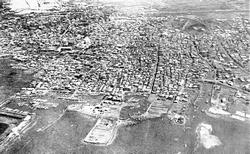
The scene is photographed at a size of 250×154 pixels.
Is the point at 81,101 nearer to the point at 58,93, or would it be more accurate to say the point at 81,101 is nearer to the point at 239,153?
the point at 58,93

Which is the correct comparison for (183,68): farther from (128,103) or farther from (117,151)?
(117,151)

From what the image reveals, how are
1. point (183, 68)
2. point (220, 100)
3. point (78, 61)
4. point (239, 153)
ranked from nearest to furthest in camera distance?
point (239, 153)
point (220, 100)
point (183, 68)
point (78, 61)

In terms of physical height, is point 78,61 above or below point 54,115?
above

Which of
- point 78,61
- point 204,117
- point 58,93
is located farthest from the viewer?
point 78,61

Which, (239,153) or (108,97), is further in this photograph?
(108,97)

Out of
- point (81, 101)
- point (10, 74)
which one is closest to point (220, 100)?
point (81, 101)

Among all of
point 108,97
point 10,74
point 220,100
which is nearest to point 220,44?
point 220,100

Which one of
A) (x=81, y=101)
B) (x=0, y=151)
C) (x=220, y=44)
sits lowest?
(x=0, y=151)
